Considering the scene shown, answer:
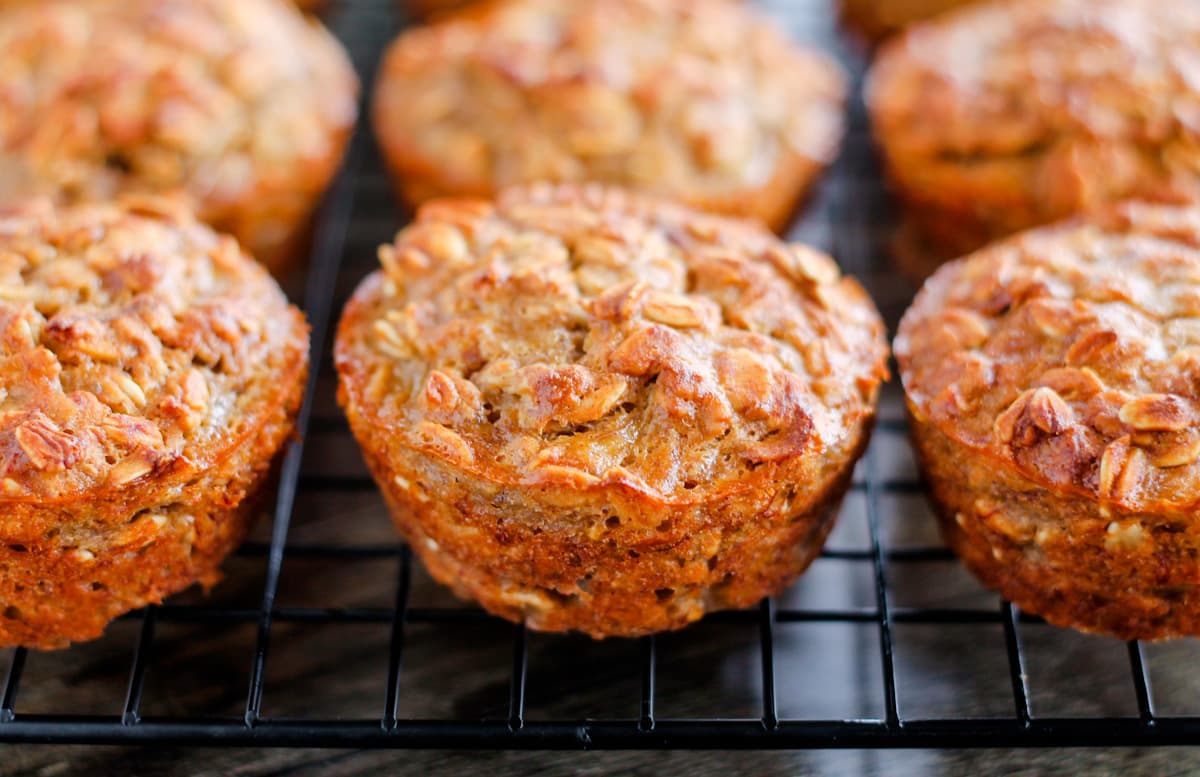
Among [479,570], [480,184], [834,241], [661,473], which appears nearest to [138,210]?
[480,184]

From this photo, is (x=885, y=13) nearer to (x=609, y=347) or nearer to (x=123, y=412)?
(x=609, y=347)

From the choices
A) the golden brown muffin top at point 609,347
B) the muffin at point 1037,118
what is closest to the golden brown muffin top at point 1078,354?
the golden brown muffin top at point 609,347

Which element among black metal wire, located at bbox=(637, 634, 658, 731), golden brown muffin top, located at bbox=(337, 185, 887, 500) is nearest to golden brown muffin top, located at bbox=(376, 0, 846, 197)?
golden brown muffin top, located at bbox=(337, 185, 887, 500)

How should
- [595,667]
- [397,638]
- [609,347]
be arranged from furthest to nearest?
1. [595,667]
2. [397,638]
3. [609,347]

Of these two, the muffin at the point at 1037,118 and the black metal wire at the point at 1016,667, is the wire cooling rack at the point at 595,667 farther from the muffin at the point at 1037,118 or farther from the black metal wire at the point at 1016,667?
the muffin at the point at 1037,118

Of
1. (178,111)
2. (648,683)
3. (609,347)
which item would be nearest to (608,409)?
(609,347)

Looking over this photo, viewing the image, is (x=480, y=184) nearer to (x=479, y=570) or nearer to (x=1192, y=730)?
(x=479, y=570)
